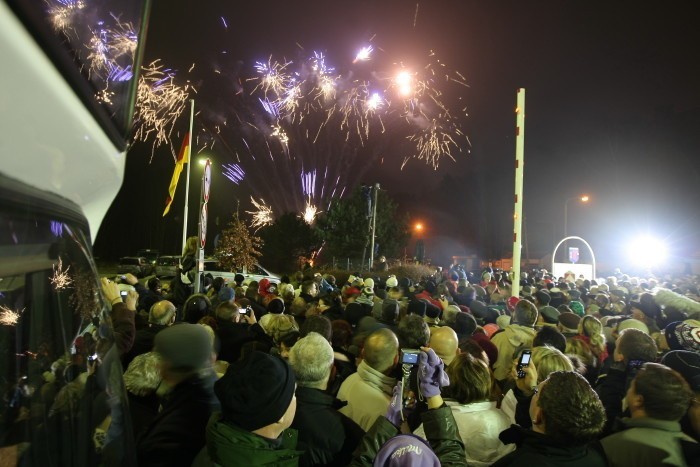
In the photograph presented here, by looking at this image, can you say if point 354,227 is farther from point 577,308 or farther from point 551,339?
point 551,339

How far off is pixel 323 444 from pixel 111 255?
4365 cm

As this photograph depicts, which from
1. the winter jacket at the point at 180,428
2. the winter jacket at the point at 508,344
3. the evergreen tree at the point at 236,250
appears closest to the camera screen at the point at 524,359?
the winter jacket at the point at 508,344

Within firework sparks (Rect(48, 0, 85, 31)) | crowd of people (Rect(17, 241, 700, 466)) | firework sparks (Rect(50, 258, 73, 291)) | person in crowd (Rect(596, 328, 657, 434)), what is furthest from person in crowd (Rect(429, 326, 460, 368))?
firework sparks (Rect(48, 0, 85, 31))

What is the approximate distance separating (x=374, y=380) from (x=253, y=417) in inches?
65.4

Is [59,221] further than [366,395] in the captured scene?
No

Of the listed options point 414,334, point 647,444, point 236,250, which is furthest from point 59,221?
point 236,250

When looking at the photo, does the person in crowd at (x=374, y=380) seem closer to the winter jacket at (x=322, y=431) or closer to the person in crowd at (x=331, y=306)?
the winter jacket at (x=322, y=431)

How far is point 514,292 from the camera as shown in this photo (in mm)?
8539

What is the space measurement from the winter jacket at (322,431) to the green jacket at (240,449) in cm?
55

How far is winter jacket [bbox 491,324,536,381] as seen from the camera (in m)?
5.34

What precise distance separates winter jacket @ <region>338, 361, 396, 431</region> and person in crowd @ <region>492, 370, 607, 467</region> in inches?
44.2

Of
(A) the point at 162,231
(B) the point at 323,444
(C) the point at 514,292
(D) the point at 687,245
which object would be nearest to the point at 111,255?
(A) the point at 162,231

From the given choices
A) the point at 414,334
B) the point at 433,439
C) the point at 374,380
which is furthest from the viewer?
the point at 414,334

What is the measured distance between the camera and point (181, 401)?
113 inches
